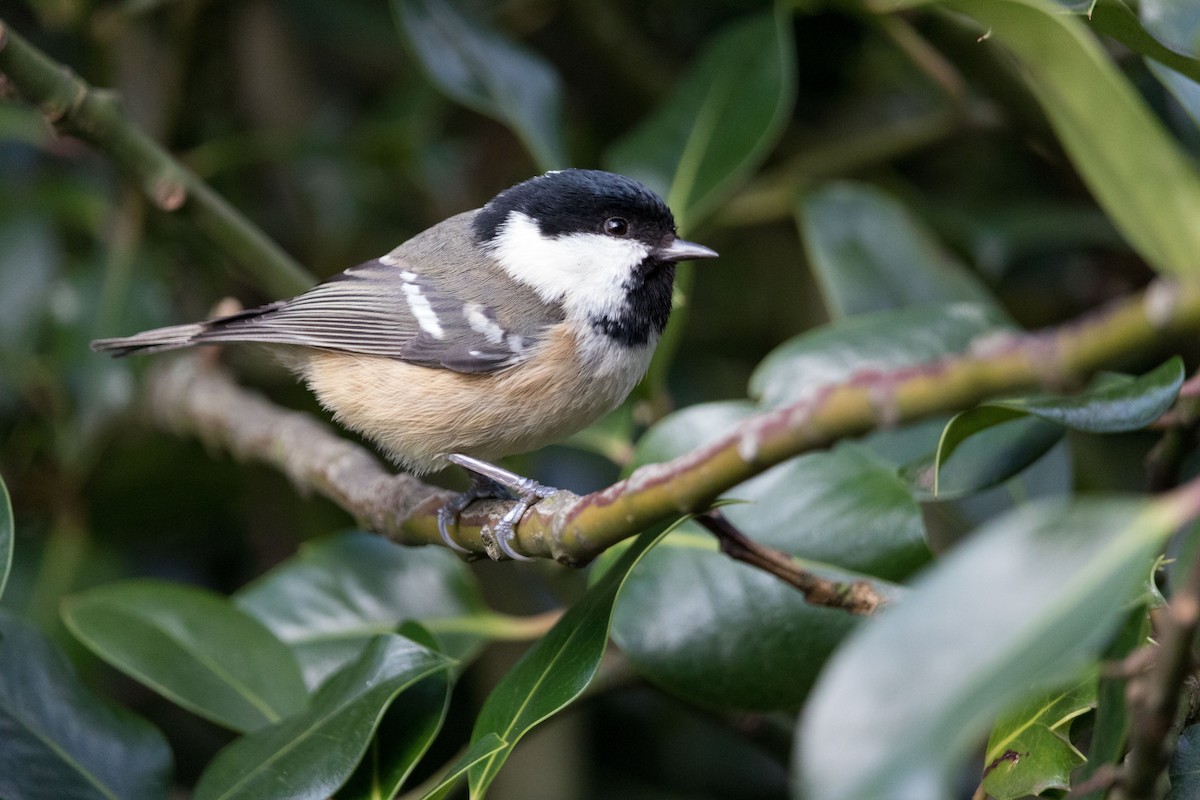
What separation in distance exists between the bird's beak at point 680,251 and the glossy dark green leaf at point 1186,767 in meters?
1.00

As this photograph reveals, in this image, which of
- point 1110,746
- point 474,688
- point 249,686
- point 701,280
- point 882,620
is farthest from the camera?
point 701,280

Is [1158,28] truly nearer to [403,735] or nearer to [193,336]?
[403,735]

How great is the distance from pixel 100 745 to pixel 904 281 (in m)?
1.57

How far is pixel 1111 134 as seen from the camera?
2.59ft

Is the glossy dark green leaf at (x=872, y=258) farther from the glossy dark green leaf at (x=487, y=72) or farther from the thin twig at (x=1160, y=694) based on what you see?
the thin twig at (x=1160, y=694)

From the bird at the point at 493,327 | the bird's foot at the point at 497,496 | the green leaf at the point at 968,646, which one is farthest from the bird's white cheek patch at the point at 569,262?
the green leaf at the point at 968,646

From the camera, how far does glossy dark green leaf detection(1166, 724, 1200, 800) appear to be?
37.5 inches

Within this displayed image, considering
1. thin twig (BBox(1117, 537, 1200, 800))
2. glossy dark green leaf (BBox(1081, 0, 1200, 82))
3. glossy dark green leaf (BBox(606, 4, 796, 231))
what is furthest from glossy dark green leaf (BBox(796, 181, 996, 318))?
thin twig (BBox(1117, 537, 1200, 800))

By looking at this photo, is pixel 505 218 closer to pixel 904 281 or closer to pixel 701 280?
pixel 904 281

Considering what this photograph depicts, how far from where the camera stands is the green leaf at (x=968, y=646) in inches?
22.0

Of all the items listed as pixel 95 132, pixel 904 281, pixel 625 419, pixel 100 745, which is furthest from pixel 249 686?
pixel 904 281

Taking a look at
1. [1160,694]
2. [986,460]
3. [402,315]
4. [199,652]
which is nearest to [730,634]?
[986,460]

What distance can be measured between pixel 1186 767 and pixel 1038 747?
0.41 ft

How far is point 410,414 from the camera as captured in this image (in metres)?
1.75
